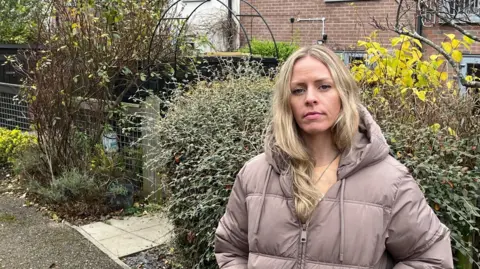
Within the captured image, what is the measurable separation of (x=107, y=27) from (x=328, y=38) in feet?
20.6

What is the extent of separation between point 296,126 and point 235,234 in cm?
49

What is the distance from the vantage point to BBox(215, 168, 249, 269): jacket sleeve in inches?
73.1

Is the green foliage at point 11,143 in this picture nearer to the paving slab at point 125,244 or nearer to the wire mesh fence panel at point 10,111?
the wire mesh fence panel at point 10,111

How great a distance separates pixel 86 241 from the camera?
4684mm

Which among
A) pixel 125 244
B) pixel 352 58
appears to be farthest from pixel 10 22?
pixel 352 58

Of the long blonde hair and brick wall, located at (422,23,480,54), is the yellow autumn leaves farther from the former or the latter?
brick wall, located at (422,23,480,54)

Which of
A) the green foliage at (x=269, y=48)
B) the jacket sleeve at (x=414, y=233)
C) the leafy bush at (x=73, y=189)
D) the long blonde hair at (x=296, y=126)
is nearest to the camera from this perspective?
the jacket sleeve at (x=414, y=233)

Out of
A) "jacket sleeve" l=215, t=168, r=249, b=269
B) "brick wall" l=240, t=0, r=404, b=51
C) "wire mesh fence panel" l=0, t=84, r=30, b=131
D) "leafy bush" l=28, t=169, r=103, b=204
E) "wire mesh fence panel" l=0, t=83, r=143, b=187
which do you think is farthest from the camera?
"brick wall" l=240, t=0, r=404, b=51


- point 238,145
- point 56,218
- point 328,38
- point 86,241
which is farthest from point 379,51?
point 328,38

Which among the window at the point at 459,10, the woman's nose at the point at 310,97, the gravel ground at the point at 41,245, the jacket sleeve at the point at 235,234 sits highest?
the window at the point at 459,10

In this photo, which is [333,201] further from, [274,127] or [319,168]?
[274,127]

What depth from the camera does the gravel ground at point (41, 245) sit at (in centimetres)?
424

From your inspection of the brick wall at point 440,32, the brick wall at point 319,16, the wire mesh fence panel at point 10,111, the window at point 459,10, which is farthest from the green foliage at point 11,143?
the brick wall at point 440,32

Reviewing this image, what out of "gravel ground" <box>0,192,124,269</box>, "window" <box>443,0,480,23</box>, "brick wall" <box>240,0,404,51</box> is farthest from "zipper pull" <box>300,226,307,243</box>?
"brick wall" <box>240,0,404,51</box>
